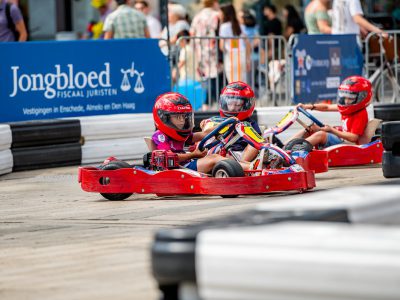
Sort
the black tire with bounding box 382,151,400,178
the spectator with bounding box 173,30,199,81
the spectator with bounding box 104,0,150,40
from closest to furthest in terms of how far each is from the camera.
Result: the black tire with bounding box 382,151,400,178 < the spectator with bounding box 173,30,199,81 < the spectator with bounding box 104,0,150,40

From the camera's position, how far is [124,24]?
45.9ft

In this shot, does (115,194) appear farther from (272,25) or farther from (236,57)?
(272,25)

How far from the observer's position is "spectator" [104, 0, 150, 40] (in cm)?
1395

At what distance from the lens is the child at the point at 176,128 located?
9141mm

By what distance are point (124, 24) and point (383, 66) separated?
343 centimetres

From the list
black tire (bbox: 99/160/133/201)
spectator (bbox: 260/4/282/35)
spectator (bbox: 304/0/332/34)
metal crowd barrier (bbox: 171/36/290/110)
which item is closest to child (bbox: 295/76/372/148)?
metal crowd barrier (bbox: 171/36/290/110)

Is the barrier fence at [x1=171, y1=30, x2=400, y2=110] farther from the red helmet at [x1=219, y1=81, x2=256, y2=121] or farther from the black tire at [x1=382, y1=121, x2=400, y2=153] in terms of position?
the black tire at [x1=382, y1=121, x2=400, y2=153]

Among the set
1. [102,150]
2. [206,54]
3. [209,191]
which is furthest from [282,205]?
[206,54]

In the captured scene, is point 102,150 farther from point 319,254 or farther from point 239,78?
point 319,254

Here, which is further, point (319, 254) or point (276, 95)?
point (276, 95)

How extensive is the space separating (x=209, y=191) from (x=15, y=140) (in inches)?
128

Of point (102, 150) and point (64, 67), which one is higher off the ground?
point (64, 67)

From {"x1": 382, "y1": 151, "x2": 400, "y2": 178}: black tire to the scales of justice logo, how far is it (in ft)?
13.0

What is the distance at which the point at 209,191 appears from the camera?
8711 mm
